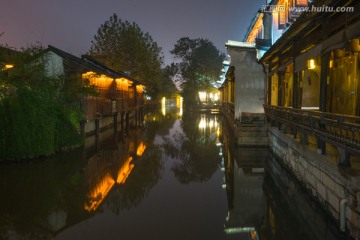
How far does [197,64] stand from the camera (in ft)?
212

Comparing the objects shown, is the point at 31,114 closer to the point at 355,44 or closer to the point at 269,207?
the point at 269,207

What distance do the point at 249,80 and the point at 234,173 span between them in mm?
9167

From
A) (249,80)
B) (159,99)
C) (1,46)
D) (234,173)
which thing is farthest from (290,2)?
(159,99)

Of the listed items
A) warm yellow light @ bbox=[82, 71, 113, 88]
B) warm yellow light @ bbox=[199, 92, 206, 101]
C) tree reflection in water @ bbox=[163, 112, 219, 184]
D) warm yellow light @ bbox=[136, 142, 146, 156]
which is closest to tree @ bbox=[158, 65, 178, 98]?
warm yellow light @ bbox=[199, 92, 206, 101]

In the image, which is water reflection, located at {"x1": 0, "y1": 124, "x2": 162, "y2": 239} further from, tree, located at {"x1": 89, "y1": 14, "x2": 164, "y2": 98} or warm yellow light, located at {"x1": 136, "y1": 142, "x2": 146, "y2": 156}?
tree, located at {"x1": 89, "y1": 14, "x2": 164, "y2": 98}

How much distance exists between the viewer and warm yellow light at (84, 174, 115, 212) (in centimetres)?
884

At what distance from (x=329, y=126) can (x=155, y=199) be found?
5616 millimetres

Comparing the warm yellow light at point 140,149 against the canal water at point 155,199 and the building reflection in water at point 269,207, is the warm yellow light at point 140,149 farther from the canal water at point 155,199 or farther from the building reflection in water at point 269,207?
the building reflection in water at point 269,207

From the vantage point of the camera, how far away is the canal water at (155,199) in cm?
723

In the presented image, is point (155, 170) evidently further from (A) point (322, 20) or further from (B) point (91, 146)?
(A) point (322, 20)

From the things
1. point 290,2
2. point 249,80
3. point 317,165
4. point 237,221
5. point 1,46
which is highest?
point 290,2

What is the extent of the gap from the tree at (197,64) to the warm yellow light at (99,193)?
54.9 metres

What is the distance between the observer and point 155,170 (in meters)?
13.5

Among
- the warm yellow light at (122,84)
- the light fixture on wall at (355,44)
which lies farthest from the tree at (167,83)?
the light fixture on wall at (355,44)
